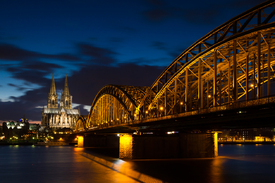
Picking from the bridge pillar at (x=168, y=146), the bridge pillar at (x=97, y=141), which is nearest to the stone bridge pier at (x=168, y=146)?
the bridge pillar at (x=168, y=146)

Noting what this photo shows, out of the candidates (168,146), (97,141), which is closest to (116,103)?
(97,141)

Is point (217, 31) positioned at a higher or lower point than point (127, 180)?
higher

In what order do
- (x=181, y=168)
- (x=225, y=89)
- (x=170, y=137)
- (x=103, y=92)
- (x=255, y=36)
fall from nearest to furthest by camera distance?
(x=255, y=36)
(x=181, y=168)
(x=225, y=89)
(x=170, y=137)
(x=103, y=92)

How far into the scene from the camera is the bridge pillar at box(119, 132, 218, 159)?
236 feet

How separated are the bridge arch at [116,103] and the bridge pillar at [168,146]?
20.5 m

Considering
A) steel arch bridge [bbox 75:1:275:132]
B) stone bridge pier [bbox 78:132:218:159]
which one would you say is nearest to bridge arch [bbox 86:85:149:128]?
steel arch bridge [bbox 75:1:275:132]

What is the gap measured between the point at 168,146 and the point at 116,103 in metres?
51.1

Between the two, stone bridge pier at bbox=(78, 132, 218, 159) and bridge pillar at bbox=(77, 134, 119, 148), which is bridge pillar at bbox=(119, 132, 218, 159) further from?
bridge pillar at bbox=(77, 134, 119, 148)

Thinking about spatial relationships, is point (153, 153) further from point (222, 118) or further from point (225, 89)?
point (222, 118)

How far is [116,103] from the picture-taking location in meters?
122

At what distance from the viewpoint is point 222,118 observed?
4872 centimetres

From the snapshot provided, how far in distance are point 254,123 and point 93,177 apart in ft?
74.7

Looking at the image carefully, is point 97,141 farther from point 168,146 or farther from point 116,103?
point 168,146

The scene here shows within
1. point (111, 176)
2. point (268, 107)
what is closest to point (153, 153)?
point (111, 176)
